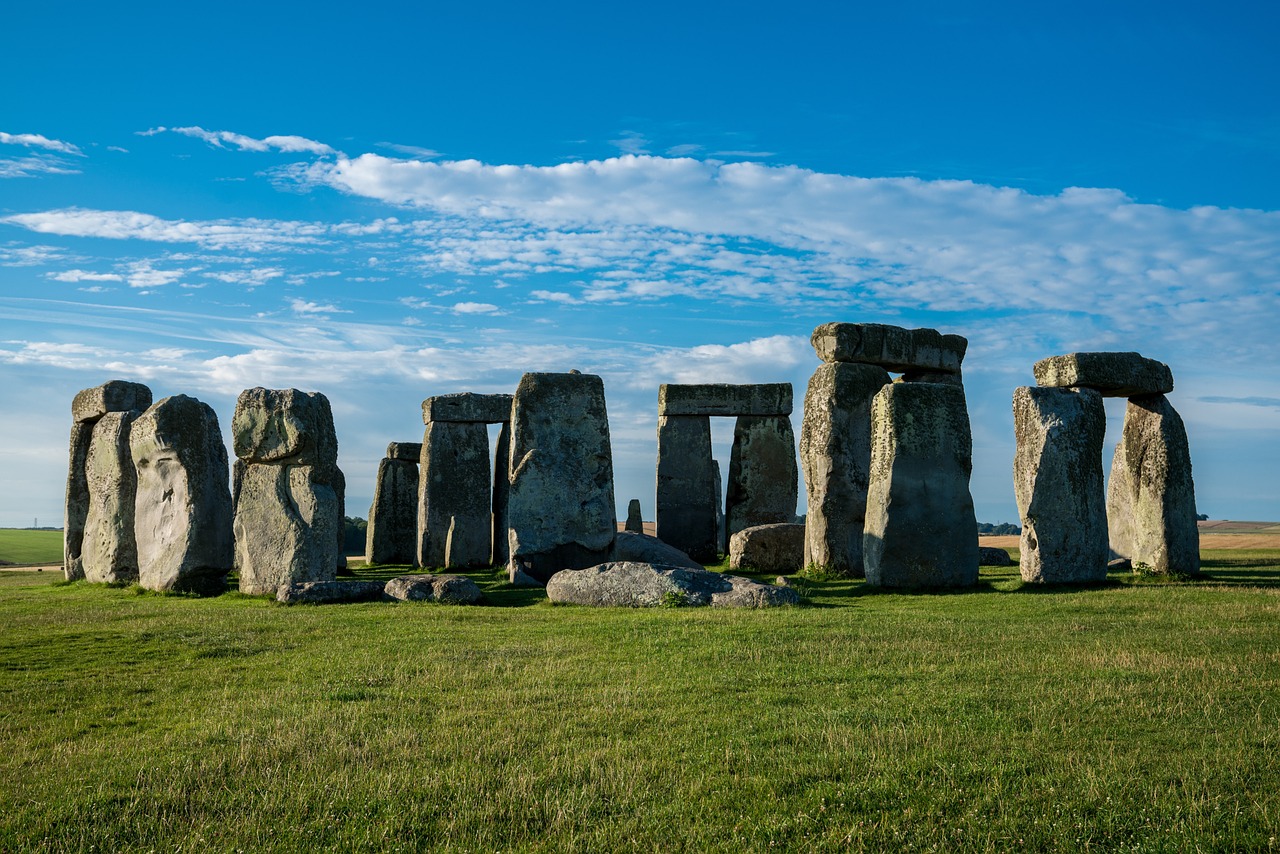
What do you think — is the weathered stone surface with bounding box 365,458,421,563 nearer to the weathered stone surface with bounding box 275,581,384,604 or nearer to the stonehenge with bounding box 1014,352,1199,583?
the weathered stone surface with bounding box 275,581,384,604

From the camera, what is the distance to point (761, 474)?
26.4 metres

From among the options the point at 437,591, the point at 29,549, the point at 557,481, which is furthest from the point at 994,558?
the point at 29,549

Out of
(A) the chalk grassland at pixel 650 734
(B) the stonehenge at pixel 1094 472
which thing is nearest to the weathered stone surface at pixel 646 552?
(B) the stonehenge at pixel 1094 472

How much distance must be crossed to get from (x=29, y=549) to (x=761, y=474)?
32.3m

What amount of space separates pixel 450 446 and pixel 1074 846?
2045cm

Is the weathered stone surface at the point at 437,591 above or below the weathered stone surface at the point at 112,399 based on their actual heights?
below

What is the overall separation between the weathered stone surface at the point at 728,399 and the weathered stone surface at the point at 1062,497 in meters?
10.3

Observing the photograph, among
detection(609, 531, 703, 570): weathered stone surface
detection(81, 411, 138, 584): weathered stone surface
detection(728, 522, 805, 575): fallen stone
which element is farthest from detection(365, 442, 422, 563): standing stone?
detection(728, 522, 805, 575): fallen stone

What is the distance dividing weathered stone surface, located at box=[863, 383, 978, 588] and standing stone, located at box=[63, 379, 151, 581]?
13.4 meters

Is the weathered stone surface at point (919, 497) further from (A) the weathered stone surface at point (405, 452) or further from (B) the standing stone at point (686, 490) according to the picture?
(A) the weathered stone surface at point (405, 452)

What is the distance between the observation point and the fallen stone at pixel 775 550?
68.3 feet

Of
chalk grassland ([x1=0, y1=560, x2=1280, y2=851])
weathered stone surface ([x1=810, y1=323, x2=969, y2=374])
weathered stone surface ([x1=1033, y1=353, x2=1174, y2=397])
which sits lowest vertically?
chalk grassland ([x1=0, y1=560, x2=1280, y2=851])

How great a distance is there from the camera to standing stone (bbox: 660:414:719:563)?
25859mm

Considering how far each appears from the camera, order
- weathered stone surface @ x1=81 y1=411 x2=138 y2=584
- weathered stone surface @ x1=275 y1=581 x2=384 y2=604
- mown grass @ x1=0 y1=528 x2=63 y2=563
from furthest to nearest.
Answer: mown grass @ x1=0 y1=528 x2=63 y2=563 < weathered stone surface @ x1=81 y1=411 x2=138 y2=584 < weathered stone surface @ x1=275 y1=581 x2=384 y2=604
